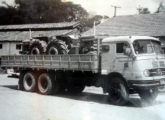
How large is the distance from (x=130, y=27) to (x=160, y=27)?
298 cm

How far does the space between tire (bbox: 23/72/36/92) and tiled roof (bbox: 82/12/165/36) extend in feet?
44.2

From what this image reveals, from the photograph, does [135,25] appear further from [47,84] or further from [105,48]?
[105,48]

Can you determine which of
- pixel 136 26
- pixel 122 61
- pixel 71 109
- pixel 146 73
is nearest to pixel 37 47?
pixel 122 61

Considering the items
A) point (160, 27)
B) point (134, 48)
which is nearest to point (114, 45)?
point (134, 48)

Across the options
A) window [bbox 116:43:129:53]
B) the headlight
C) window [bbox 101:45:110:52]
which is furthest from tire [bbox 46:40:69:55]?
the headlight

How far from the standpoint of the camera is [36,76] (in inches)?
553

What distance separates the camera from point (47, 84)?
13328 mm

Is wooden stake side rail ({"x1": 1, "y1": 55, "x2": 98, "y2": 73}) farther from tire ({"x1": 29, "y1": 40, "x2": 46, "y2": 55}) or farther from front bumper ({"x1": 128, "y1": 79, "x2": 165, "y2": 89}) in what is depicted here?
front bumper ({"x1": 128, "y1": 79, "x2": 165, "y2": 89})

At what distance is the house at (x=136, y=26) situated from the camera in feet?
84.9

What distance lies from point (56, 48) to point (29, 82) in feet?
7.27

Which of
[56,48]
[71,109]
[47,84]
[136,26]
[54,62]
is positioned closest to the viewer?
[71,109]

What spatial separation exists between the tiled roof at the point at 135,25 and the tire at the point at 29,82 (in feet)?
44.2

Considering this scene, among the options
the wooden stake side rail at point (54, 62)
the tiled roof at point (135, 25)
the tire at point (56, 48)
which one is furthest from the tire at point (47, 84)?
the tiled roof at point (135, 25)

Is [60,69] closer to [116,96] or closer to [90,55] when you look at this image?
[90,55]
